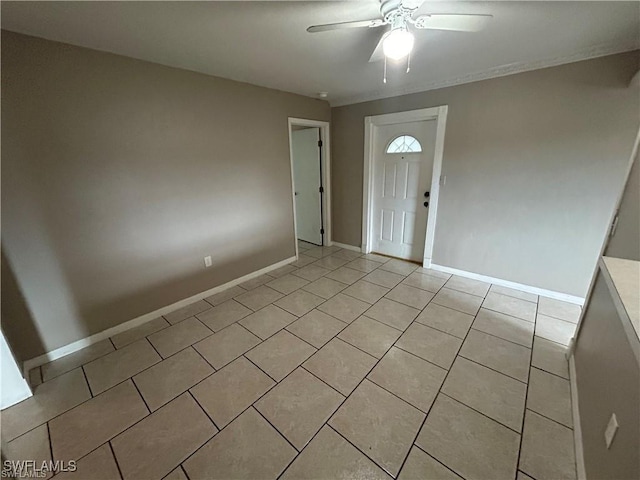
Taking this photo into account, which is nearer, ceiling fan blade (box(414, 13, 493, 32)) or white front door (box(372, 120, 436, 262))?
Result: ceiling fan blade (box(414, 13, 493, 32))

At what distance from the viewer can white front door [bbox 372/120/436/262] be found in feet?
10.7

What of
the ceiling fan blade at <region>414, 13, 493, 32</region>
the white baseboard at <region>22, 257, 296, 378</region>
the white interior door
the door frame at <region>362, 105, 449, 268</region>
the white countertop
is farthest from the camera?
the white interior door

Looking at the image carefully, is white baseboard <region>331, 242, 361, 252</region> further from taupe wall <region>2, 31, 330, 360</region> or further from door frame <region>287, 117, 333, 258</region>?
taupe wall <region>2, 31, 330, 360</region>

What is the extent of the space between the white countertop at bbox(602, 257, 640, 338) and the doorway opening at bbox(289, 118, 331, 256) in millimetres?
3114

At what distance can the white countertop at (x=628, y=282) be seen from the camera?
916 mm

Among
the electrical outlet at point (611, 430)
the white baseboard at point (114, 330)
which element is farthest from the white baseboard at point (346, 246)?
the electrical outlet at point (611, 430)

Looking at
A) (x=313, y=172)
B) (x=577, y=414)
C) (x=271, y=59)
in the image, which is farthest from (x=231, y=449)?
(x=313, y=172)

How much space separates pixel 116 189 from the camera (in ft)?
6.74

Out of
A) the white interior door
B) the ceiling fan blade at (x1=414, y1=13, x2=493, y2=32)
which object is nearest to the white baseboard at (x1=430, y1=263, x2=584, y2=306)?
the white interior door

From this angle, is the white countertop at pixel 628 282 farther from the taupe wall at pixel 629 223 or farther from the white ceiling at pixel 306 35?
the white ceiling at pixel 306 35

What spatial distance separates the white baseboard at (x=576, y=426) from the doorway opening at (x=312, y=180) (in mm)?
3049

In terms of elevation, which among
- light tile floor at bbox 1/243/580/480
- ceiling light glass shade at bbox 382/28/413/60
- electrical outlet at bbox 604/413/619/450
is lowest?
light tile floor at bbox 1/243/580/480

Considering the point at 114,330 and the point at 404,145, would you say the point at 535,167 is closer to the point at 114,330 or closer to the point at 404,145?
the point at 404,145

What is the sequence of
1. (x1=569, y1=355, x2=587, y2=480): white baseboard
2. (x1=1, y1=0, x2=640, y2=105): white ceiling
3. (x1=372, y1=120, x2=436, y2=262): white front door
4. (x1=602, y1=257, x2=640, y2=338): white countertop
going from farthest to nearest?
(x1=372, y1=120, x2=436, y2=262): white front door, (x1=1, y1=0, x2=640, y2=105): white ceiling, (x1=569, y1=355, x2=587, y2=480): white baseboard, (x1=602, y1=257, x2=640, y2=338): white countertop
